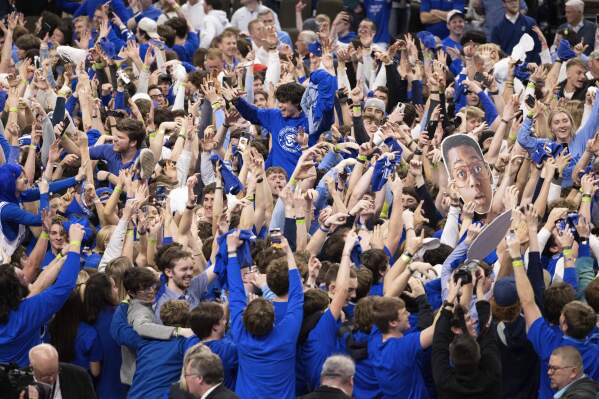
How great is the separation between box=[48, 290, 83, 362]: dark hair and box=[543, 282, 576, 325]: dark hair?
9.87 feet

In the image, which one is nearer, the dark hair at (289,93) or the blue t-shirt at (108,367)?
the blue t-shirt at (108,367)

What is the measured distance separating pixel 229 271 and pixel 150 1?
10.4 meters

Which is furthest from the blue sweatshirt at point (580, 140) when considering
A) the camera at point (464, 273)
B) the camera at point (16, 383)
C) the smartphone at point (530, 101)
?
the camera at point (16, 383)

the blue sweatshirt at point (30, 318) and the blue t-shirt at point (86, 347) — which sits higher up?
the blue sweatshirt at point (30, 318)

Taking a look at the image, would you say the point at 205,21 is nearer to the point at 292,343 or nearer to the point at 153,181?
the point at 153,181

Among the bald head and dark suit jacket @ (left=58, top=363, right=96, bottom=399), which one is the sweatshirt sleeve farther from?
the bald head

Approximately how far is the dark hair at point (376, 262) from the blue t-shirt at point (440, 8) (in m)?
9.30

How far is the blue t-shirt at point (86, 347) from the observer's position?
8.27 metres

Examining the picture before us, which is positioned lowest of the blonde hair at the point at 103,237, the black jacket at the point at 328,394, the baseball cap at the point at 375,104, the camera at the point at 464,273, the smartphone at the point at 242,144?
the blonde hair at the point at 103,237

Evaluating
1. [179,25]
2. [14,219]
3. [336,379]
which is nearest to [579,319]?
[336,379]

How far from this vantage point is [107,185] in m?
11.9

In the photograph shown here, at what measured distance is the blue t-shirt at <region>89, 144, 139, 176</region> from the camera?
11.6 m

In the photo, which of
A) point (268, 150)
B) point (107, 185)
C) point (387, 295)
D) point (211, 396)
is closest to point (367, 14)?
point (268, 150)

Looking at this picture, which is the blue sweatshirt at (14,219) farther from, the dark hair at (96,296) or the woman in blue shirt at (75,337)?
the dark hair at (96,296)
